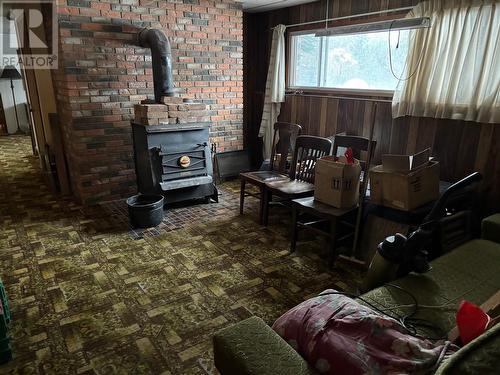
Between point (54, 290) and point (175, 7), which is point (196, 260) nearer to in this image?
point (54, 290)

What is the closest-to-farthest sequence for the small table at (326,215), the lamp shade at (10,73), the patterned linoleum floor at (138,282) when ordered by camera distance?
the patterned linoleum floor at (138,282)
the small table at (326,215)
the lamp shade at (10,73)

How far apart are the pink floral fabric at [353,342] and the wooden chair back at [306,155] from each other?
2089mm

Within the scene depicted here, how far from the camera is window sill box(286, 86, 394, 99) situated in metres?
3.52

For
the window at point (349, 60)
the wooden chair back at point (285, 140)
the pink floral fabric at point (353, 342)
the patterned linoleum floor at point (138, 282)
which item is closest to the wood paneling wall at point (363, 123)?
the window at point (349, 60)

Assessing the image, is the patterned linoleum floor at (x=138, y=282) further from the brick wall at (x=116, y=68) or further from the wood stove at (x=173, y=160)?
the brick wall at (x=116, y=68)

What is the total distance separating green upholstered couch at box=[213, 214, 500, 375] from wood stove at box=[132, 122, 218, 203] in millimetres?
2436

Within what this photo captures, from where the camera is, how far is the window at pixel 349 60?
11.2 ft

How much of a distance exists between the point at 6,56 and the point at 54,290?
24.3 feet

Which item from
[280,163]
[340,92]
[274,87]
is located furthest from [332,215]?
[274,87]

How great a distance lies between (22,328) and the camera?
196 cm

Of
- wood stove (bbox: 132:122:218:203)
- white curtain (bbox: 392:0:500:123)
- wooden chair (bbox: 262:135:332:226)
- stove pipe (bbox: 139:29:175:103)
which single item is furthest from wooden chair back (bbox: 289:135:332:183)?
stove pipe (bbox: 139:29:175:103)

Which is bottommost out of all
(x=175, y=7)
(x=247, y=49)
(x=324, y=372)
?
(x=324, y=372)

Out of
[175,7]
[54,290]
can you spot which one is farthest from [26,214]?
[175,7]

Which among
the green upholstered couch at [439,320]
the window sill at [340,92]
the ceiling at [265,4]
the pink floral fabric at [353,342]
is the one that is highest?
the ceiling at [265,4]
